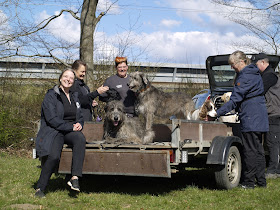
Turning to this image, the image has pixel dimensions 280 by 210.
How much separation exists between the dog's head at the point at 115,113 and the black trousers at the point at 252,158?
2.09 metres

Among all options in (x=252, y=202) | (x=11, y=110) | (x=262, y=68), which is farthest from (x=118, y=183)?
(x=11, y=110)

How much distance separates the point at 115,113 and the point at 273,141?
133 inches

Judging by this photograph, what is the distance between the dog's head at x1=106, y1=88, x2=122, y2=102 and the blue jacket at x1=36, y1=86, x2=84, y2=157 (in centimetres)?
119

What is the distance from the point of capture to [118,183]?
285 inches

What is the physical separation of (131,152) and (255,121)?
2.24 m

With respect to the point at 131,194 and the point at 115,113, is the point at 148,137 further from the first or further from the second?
the point at 131,194

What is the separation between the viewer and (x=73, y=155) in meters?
5.62

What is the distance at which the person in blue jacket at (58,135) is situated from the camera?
18.3ft

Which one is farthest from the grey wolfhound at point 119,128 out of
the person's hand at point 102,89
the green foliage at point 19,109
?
the green foliage at point 19,109

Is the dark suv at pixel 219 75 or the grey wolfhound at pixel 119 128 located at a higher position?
the dark suv at pixel 219 75

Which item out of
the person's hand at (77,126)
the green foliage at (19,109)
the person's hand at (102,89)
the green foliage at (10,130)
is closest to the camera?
the person's hand at (77,126)

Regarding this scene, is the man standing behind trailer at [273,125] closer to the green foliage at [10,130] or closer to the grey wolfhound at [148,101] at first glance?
the grey wolfhound at [148,101]

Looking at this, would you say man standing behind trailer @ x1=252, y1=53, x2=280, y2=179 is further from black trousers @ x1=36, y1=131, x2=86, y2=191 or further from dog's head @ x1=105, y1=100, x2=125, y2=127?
black trousers @ x1=36, y1=131, x2=86, y2=191

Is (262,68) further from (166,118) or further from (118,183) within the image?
(118,183)
